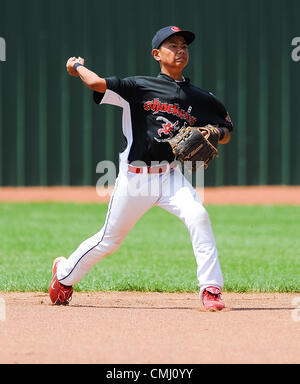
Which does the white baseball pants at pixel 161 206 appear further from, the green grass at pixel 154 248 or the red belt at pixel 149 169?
the green grass at pixel 154 248

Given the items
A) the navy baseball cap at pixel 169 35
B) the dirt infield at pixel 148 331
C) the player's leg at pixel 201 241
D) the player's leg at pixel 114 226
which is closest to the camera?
the dirt infield at pixel 148 331

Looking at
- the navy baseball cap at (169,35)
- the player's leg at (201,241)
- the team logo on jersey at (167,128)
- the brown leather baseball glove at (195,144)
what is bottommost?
the player's leg at (201,241)

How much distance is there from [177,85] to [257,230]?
4749 millimetres

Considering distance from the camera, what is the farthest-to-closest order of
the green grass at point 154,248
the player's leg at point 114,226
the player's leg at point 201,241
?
1. the green grass at point 154,248
2. the player's leg at point 114,226
3. the player's leg at point 201,241

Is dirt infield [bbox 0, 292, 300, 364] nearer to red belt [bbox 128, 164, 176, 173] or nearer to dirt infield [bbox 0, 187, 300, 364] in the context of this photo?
dirt infield [bbox 0, 187, 300, 364]

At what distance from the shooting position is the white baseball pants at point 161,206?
480 centimetres

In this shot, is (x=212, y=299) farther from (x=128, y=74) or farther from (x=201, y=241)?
(x=128, y=74)

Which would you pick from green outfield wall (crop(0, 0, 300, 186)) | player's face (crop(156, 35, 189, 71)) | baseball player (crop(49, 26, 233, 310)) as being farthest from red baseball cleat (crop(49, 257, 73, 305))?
green outfield wall (crop(0, 0, 300, 186))

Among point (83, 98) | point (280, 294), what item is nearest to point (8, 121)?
point (83, 98)

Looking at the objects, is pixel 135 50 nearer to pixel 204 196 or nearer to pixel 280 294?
pixel 204 196

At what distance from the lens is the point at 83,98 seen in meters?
14.0

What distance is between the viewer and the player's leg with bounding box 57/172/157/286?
490 centimetres

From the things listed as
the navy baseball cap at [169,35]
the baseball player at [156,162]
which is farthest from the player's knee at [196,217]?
the navy baseball cap at [169,35]

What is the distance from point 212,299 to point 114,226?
2.30 feet
